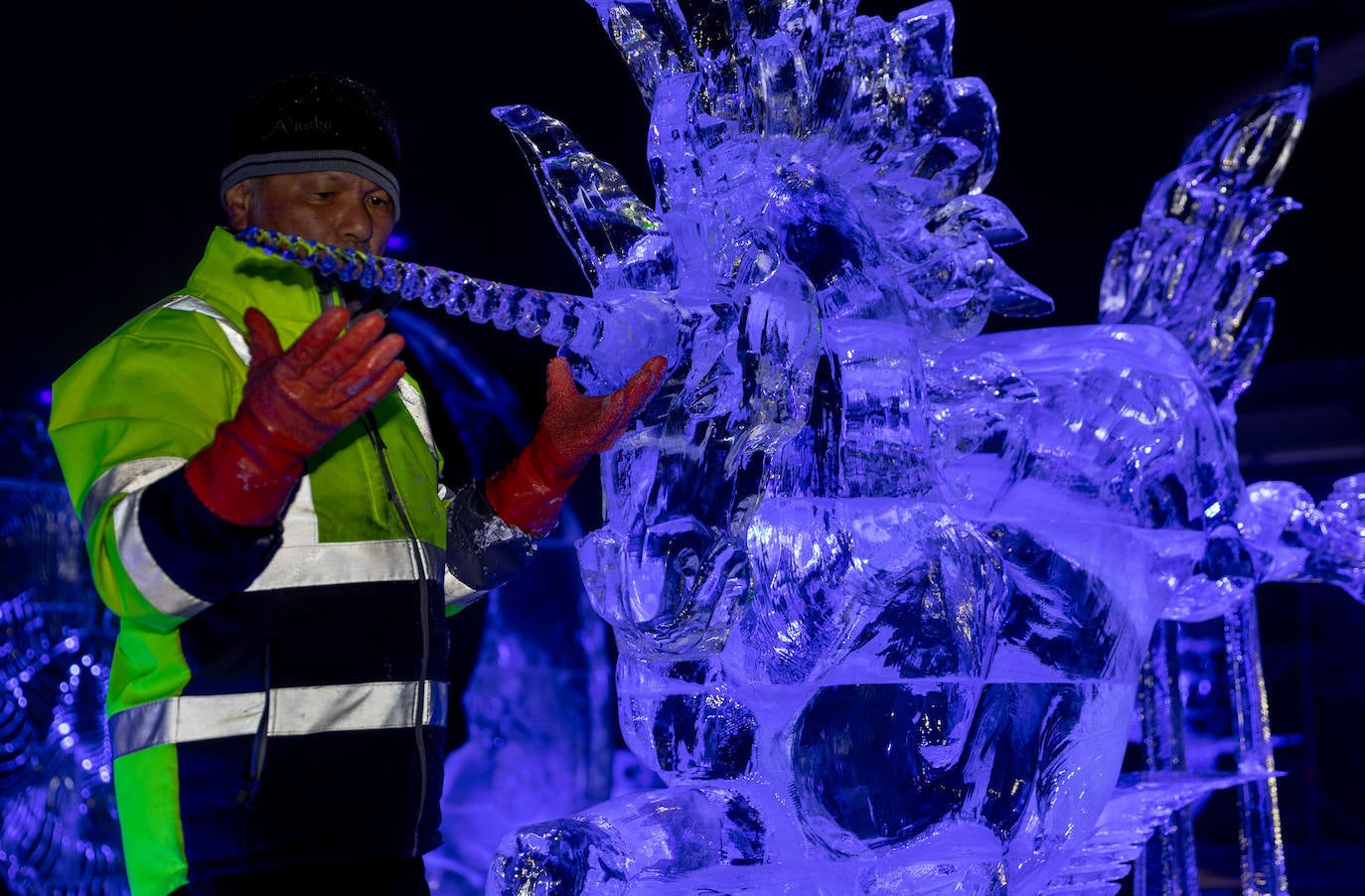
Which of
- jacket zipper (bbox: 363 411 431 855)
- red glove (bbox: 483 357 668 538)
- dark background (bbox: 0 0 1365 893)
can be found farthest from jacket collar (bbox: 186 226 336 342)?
dark background (bbox: 0 0 1365 893)

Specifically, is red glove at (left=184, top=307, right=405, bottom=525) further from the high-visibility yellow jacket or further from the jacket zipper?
the jacket zipper

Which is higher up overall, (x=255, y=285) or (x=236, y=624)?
(x=255, y=285)

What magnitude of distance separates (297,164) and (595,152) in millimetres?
1341

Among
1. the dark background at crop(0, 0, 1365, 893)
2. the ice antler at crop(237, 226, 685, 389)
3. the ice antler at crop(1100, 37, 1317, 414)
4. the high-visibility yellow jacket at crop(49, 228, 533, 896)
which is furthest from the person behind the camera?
the dark background at crop(0, 0, 1365, 893)

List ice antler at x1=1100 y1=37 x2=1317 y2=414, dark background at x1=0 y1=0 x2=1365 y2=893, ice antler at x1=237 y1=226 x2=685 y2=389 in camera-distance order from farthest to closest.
A: dark background at x1=0 y1=0 x2=1365 y2=893
ice antler at x1=1100 y1=37 x2=1317 y2=414
ice antler at x1=237 y1=226 x2=685 y2=389

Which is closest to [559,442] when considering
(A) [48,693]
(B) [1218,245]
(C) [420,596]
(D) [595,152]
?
(C) [420,596]

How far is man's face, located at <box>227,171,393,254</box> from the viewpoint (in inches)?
47.7

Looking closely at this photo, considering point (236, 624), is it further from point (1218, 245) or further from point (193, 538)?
point (1218, 245)

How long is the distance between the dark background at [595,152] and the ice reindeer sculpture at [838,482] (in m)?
1.05

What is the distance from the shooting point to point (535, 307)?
929 mm

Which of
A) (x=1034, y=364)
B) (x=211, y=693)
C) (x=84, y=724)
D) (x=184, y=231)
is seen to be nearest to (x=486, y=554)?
(x=211, y=693)

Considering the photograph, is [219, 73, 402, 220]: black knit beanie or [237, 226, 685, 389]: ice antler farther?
[219, 73, 402, 220]: black knit beanie

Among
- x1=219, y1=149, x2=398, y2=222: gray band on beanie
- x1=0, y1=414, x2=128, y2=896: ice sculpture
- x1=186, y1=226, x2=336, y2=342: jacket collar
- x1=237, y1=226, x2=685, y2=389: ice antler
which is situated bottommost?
x1=0, y1=414, x2=128, y2=896: ice sculpture

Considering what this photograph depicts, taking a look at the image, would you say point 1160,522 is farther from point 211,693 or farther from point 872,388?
point 211,693
